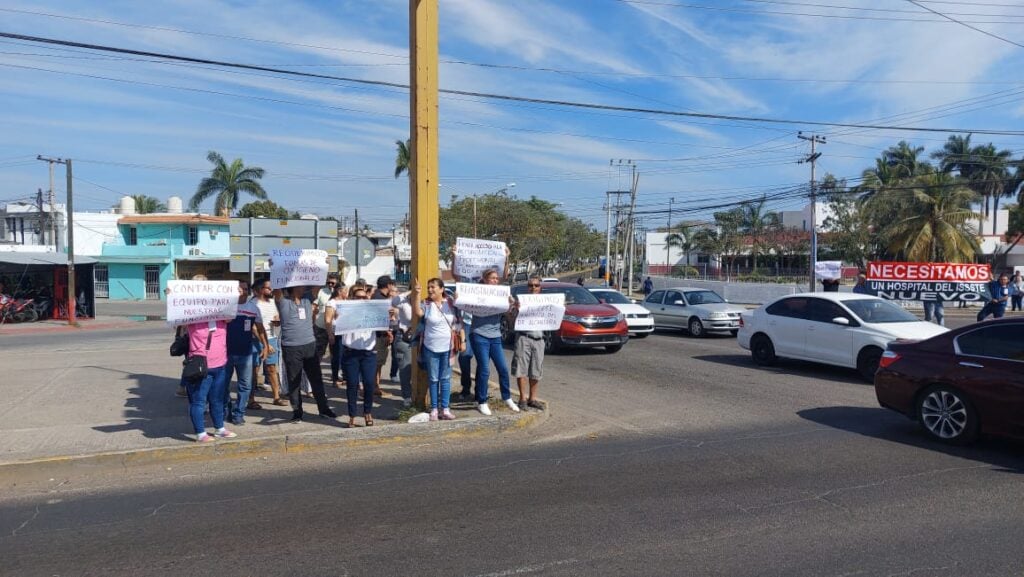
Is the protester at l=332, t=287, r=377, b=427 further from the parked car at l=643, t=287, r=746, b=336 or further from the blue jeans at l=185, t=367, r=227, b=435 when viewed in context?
the parked car at l=643, t=287, r=746, b=336

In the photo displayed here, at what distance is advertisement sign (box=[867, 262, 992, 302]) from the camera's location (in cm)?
2420

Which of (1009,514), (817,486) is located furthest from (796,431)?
(1009,514)

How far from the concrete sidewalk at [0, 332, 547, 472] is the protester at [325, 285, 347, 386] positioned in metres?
0.38

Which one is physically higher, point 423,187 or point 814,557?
point 423,187

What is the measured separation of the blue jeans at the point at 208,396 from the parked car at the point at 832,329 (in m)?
9.69

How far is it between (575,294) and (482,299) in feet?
28.7

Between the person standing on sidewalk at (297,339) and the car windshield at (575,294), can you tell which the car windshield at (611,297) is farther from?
the person standing on sidewalk at (297,339)

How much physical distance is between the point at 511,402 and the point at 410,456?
78.8 inches

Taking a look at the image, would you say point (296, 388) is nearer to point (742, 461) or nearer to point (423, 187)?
point (423, 187)

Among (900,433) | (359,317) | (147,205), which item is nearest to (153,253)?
(147,205)

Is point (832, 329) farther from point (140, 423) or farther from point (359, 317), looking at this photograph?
point (140, 423)

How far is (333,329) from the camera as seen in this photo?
8.59 m

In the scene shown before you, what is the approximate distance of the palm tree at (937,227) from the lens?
1581 inches

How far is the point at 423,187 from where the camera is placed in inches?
366
